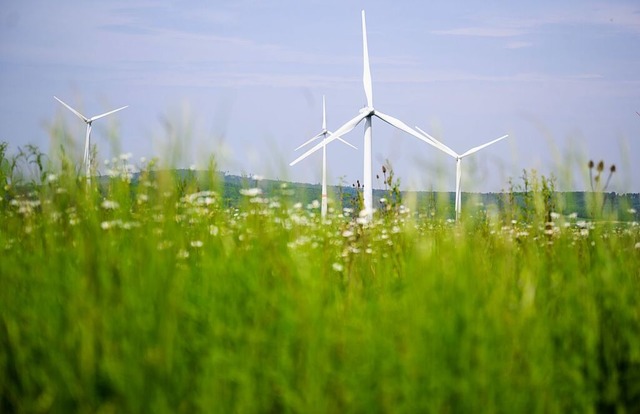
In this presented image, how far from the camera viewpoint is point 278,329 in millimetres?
4602

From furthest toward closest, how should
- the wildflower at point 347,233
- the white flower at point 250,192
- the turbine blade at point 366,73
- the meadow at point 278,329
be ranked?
the turbine blade at point 366,73 < the wildflower at point 347,233 < the white flower at point 250,192 < the meadow at point 278,329

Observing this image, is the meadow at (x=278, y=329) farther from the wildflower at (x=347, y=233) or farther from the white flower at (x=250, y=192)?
the wildflower at (x=347, y=233)

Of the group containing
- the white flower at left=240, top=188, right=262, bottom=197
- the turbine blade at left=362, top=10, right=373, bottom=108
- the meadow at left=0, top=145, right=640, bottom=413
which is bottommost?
the meadow at left=0, top=145, right=640, bottom=413

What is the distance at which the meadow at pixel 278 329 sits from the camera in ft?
13.8

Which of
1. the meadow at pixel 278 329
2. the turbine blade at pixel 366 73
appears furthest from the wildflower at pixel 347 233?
the turbine blade at pixel 366 73

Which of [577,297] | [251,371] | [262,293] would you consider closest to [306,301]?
[262,293]

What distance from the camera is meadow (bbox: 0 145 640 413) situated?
421 centimetres

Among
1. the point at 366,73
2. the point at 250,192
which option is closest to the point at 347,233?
the point at 250,192

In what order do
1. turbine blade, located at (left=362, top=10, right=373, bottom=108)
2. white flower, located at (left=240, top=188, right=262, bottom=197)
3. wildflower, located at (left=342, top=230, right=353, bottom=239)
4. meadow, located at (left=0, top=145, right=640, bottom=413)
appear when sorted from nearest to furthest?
meadow, located at (left=0, top=145, right=640, bottom=413), white flower, located at (left=240, top=188, right=262, bottom=197), wildflower, located at (left=342, top=230, right=353, bottom=239), turbine blade, located at (left=362, top=10, right=373, bottom=108)

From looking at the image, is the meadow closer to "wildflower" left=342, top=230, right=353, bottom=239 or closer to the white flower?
the white flower

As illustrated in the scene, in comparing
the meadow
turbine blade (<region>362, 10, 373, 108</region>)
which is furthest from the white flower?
turbine blade (<region>362, 10, 373, 108</region>)

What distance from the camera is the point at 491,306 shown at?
15.6 ft

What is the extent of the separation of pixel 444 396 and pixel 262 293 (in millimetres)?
1377

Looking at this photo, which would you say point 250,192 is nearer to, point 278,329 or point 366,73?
point 278,329
